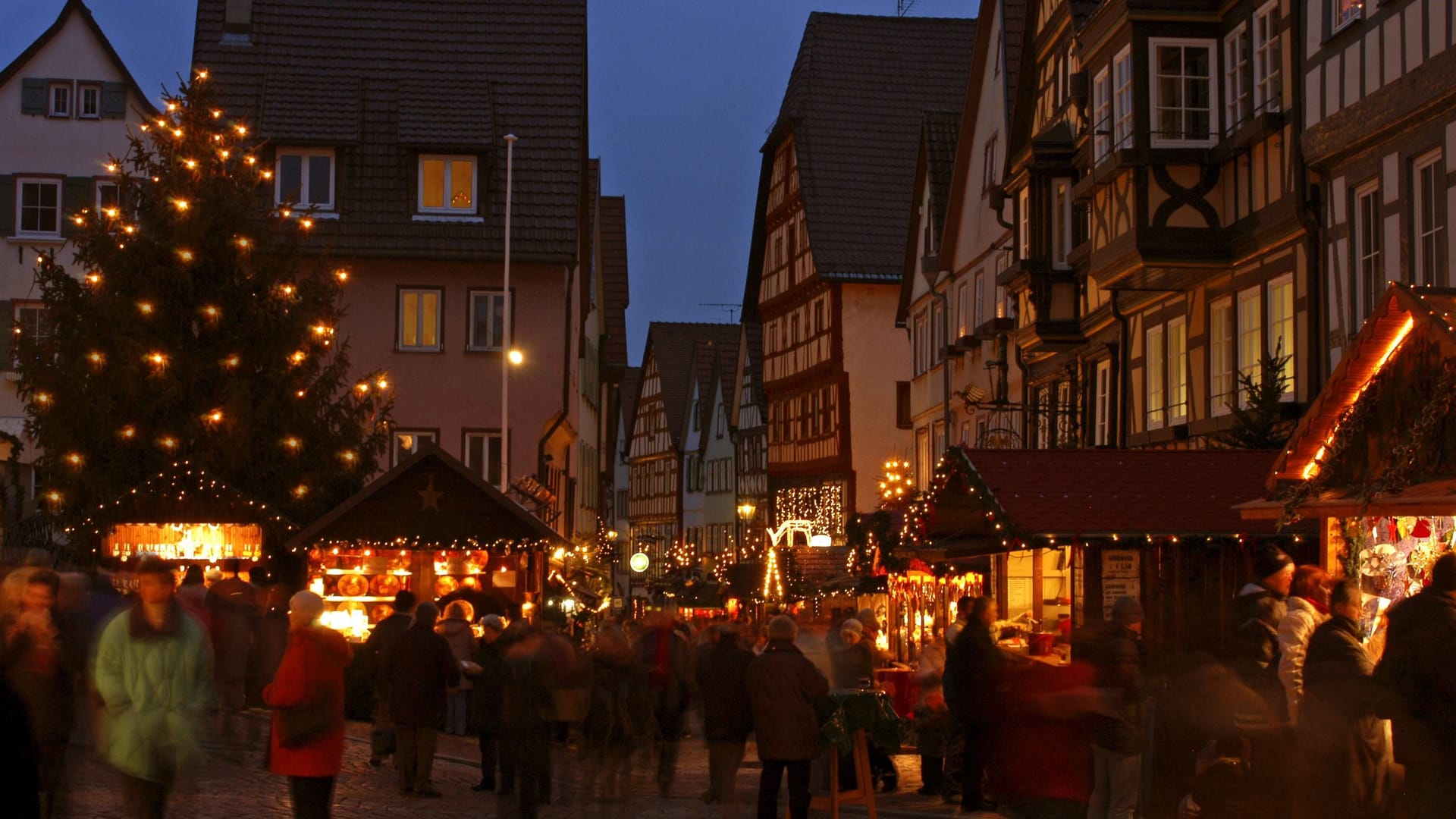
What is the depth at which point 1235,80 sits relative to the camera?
2259 centimetres

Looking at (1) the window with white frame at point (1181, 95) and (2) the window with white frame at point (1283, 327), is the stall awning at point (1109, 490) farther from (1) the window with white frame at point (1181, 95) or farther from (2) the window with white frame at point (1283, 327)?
(1) the window with white frame at point (1181, 95)

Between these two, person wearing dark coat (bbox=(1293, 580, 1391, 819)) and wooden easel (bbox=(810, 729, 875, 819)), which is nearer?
person wearing dark coat (bbox=(1293, 580, 1391, 819))

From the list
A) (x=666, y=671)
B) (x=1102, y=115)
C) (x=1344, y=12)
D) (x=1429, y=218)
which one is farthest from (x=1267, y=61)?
(x=666, y=671)

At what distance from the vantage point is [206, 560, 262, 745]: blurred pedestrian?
62.4 ft

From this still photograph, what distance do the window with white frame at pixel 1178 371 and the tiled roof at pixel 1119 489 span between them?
12.6ft

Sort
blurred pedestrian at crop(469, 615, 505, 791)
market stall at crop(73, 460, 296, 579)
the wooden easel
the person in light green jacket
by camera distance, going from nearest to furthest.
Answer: the person in light green jacket, the wooden easel, blurred pedestrian at crop(469, 615, 505, 791), market stall at crop(73, 460, 296, 579)

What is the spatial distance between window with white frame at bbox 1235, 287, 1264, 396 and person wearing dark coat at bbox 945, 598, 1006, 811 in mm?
7289

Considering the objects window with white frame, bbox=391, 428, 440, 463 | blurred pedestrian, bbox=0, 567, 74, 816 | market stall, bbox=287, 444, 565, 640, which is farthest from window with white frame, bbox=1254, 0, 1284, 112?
window with white frame, bbox=391, 428, 440, 463

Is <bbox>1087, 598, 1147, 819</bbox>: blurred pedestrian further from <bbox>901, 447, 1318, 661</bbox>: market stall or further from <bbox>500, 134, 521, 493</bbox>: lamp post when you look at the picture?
<bbox>500, 134, 521, 493</bbox>: lamp post

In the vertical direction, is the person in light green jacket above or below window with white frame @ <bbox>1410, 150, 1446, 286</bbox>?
below

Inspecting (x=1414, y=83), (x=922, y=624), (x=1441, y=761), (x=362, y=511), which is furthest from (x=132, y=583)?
(x=1441, y=761)

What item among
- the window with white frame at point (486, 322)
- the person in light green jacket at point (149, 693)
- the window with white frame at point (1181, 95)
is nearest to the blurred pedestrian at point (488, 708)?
the person in light green jacket at point (149, 693)

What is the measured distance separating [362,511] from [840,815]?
1045cm

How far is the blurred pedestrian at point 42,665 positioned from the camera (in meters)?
11.3
